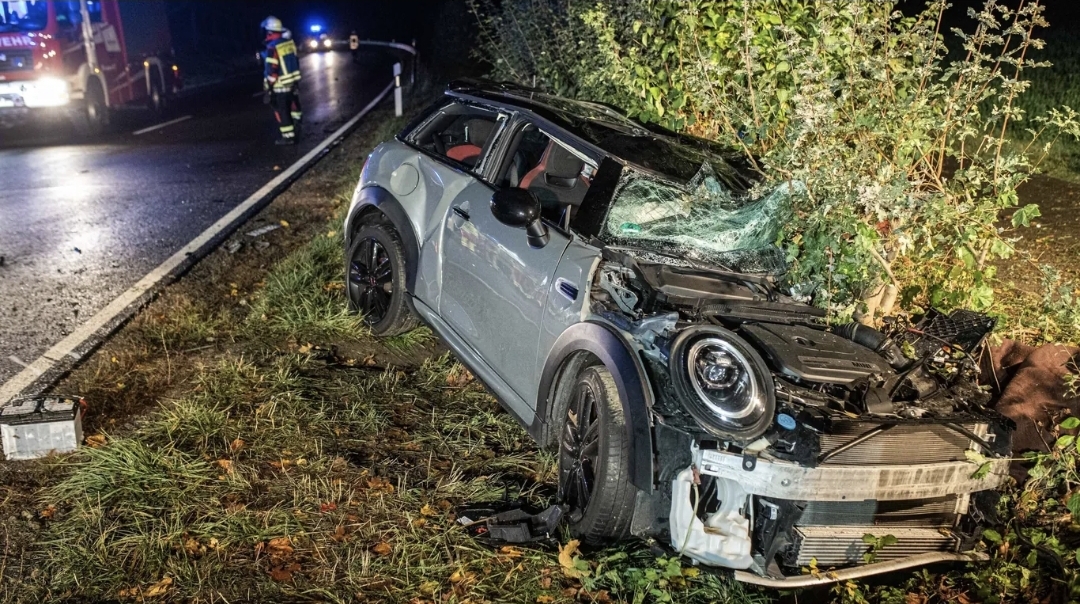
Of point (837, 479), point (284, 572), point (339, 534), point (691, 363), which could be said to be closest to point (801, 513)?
point (837, 479)

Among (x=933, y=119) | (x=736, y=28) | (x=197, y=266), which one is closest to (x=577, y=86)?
(x=736, y=28)

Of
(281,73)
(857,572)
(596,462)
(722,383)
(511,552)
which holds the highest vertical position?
(281,73)

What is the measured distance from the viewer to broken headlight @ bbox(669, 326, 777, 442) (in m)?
3.16

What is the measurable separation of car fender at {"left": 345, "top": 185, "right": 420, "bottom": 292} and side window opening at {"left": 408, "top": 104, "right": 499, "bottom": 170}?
40 cm

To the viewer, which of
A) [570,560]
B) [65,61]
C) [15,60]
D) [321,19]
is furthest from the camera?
[321,19]

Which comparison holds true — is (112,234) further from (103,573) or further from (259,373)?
(103,573)

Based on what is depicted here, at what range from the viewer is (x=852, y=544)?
10.8 feet

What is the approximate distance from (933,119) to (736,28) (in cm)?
193

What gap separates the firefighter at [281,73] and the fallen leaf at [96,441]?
369 inches

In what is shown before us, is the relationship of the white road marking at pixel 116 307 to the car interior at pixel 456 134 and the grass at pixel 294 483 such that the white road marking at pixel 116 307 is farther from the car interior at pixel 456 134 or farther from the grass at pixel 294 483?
the car interior at pixel 456 134

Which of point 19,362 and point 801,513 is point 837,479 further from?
point 19,362

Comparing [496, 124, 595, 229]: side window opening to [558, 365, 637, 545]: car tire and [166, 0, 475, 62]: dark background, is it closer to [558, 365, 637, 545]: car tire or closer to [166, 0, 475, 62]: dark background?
[558, 365, 637, 545]: car tire

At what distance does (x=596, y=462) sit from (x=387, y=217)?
249cm

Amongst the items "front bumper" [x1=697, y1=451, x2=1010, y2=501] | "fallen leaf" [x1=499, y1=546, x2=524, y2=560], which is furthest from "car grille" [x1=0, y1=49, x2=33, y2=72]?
"front bumper" [x1=697, y1=451, x2=1010, y2=501]
